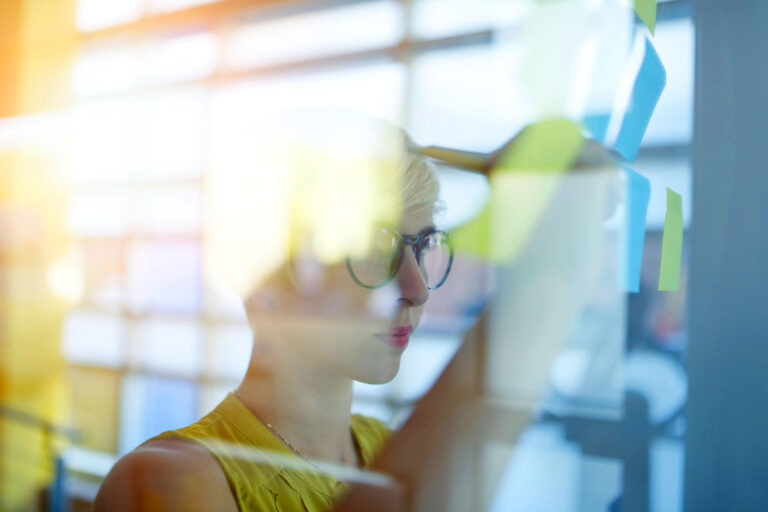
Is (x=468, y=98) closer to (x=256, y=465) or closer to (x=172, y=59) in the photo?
(x=172, y=59)

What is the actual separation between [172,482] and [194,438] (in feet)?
0.17

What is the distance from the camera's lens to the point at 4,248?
0.75 metres

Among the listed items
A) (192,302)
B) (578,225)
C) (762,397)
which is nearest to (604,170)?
(578,225)

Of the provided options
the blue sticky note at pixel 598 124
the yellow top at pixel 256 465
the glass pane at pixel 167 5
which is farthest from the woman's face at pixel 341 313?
the glass pane at pixel 167 5

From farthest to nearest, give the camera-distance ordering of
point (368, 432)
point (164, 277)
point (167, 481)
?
point (368, 432)
point (164, 277)
point (167, 481)

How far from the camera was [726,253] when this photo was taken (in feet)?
2.47

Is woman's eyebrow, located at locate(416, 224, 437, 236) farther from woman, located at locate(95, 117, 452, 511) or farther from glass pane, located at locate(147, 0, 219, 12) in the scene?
glass pane, located at locate(147, 0, 219, 12)

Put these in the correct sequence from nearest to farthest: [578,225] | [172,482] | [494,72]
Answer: [172,482], [578,225], [494,72]

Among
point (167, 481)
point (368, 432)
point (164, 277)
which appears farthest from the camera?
point (368, 432)

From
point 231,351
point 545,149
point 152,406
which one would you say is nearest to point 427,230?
point 545,149

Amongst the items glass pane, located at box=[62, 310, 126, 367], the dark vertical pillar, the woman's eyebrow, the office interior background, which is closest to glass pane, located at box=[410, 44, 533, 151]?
the office interior background

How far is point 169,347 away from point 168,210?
0.17 m

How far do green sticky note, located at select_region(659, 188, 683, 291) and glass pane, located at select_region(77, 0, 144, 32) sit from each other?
0.72 meters

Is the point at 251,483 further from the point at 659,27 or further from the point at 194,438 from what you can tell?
the point at 659,27
